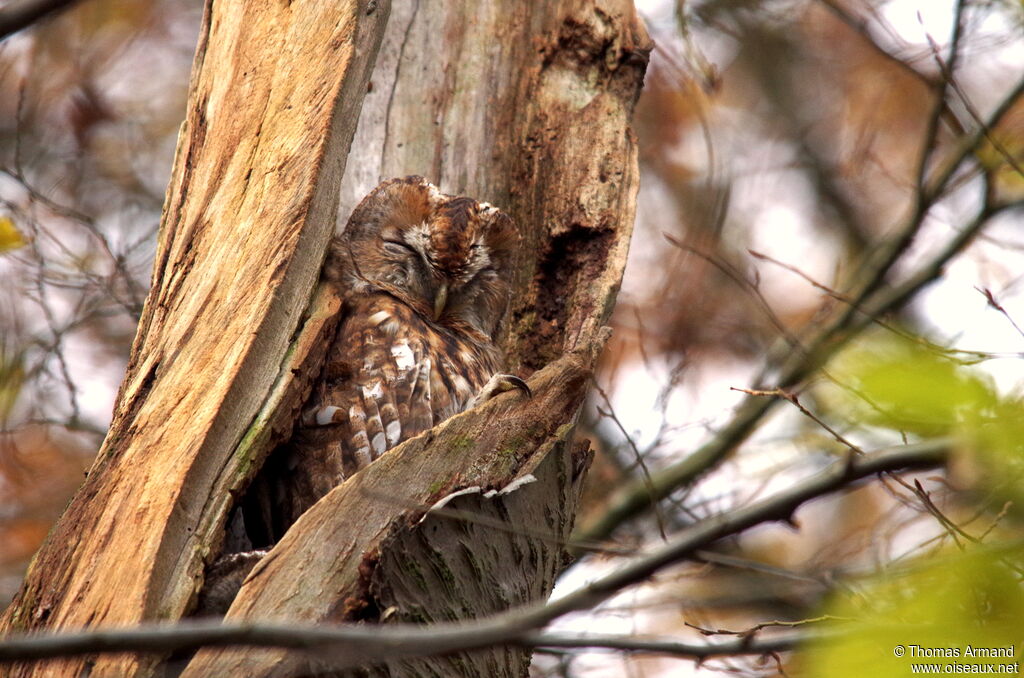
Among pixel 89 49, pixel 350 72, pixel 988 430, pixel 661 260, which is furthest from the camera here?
pixel 661 260

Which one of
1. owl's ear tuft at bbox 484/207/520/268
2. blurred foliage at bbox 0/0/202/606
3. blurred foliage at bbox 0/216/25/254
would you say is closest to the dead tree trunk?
owl's ear tuft at bbox 484/207/520/268

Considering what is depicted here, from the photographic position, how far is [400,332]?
326 centimetres

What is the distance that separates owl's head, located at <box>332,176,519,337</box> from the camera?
3.58 m

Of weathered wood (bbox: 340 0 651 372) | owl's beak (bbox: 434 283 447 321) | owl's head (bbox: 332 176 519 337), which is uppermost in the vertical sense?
Answer: weathered wood (bbox: 340 0 651 372)

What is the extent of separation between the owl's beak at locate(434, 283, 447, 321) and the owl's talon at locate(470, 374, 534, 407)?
0.75m

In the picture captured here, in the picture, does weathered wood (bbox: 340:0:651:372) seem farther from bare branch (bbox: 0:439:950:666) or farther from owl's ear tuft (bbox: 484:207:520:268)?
Result: bare branch (bbox: 0:439:950:666)

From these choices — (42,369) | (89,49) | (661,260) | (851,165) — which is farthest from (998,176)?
(89,49)

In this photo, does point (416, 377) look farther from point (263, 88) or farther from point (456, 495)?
→ point (263, 88)

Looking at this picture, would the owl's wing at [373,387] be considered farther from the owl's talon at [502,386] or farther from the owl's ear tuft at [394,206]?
the owl's ear tuft at [394,206]

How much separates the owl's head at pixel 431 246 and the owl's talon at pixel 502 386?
74 cm

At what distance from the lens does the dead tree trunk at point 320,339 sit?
2.34 metres

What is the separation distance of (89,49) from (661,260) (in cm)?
380

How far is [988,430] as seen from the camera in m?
1.42

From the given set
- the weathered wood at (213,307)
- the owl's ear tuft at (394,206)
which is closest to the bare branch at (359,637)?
the weathered wood at (213,307)
